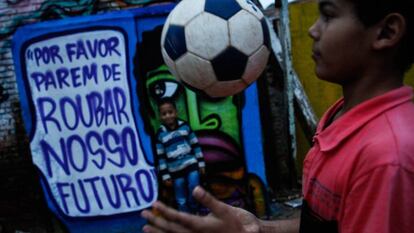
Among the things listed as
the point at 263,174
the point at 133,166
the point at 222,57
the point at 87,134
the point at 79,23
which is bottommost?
the point at 263,174

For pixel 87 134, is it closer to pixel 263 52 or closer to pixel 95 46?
pixel 95 46

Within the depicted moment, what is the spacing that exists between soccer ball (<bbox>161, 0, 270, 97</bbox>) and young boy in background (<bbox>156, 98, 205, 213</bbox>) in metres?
2.16

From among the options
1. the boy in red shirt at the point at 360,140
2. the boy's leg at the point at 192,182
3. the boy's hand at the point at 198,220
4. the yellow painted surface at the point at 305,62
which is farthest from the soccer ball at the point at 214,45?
the yellow painted surface at the point at 305,62

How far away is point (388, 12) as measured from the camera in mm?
1071

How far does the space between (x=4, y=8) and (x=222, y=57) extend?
334 cm

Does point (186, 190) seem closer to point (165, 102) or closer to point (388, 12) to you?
point (165, 102)

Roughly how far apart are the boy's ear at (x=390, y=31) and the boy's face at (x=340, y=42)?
0.09 feet

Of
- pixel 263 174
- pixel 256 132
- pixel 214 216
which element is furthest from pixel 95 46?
pixel 214 216

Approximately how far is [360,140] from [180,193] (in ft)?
13.1

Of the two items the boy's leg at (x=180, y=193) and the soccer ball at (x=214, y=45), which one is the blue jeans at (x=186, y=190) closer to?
the boy's leg at (x=180, y=193)

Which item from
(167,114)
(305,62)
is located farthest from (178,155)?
(305,62)

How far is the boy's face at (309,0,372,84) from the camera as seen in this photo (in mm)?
1109

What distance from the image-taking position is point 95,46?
466cm

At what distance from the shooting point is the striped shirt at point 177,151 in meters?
4.75
